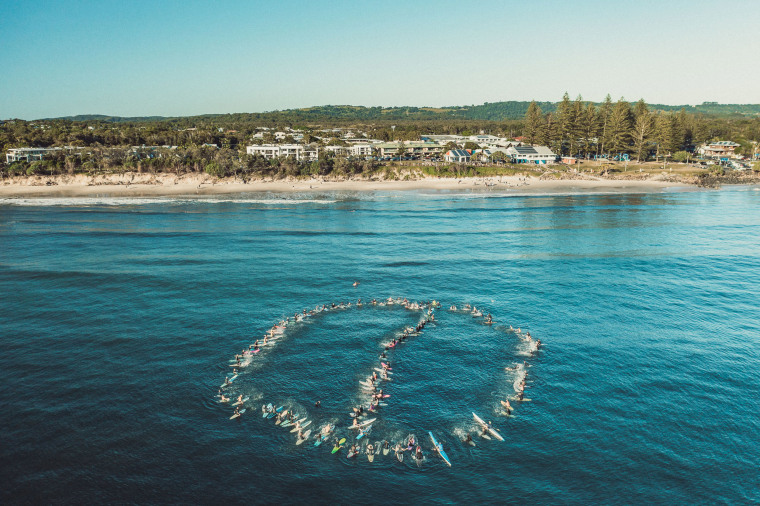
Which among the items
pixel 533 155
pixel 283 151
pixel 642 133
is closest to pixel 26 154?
pixel 283 151

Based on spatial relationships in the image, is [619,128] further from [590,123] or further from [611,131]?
[590,123]

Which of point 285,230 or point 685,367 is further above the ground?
point 285,230

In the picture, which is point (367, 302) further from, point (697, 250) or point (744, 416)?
point (697, 250)

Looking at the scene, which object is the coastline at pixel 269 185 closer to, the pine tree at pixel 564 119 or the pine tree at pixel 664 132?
the pine tree at pixel 664 132

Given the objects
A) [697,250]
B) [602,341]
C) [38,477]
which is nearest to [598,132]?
[697,250]

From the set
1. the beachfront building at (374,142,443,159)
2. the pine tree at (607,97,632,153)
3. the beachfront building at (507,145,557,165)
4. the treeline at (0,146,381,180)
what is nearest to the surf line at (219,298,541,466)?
the treeline at (0,146,381,180)

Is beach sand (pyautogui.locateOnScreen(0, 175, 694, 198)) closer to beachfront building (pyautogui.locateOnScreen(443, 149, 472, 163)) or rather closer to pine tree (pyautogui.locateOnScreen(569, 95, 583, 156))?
beachfront building (pyautogui.locateOnScreen(443, 149, 472, 163))
